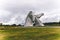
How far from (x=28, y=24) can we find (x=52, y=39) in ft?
278

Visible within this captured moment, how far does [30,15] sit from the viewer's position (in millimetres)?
140625

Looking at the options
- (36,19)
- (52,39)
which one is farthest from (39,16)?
(52,39)

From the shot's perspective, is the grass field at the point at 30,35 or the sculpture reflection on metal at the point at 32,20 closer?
the grass field at the point at 30,35

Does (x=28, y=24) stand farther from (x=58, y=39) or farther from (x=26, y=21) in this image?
(x=58, y=39)

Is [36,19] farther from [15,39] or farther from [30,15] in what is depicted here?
[15,39]

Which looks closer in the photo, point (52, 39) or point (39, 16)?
point (52, 39)

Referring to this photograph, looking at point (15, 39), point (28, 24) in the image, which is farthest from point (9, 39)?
point (28, 24)

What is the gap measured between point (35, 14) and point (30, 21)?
6.59 metres

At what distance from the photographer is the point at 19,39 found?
52.9 metres

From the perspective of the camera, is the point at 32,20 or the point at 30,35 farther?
the point at 32,20

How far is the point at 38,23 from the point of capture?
144 metres

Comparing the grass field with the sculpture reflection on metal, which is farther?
the sculpture reflection on metal

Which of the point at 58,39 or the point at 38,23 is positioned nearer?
the point at 58,39

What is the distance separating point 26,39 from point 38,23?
91630 mm
